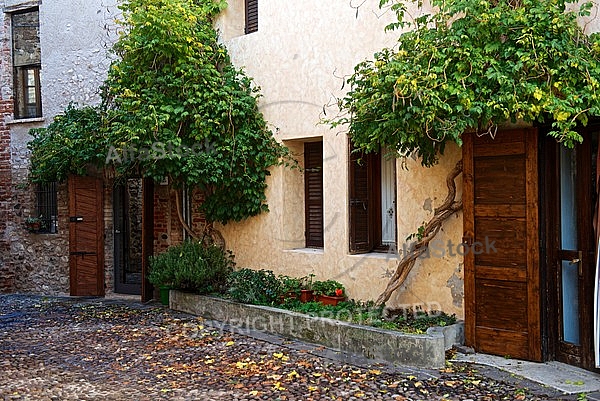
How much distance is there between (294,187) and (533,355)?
4373mm

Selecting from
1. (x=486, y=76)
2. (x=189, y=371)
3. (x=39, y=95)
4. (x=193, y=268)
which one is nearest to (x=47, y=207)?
(x=39, y=95)

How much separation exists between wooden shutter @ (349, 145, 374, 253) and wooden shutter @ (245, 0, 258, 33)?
9.99 ft

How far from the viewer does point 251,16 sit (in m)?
10.9

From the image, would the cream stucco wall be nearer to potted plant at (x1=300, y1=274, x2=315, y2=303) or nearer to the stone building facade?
potted plant at (x1=300, y1=274, x2=315, y2=303)

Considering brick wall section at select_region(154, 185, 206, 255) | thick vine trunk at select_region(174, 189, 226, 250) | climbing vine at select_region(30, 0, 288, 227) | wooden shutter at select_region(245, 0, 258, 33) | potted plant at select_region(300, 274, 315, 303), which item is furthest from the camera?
brick wall section at select_region(154, 185, 206, 255)

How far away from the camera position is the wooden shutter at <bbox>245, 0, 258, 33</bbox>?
35.4 ft

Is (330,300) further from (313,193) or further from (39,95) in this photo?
(39,95)

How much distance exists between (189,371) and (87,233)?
239 inches

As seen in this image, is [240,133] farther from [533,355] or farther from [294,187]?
[533,355]

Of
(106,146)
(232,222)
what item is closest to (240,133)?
(232,222)

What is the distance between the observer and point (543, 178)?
6.73 m

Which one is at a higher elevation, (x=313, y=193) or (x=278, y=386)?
(x=313, y=193)

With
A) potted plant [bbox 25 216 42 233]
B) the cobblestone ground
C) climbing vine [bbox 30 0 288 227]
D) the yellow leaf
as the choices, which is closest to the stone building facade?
potted plant [bbox 25 216 42 233]

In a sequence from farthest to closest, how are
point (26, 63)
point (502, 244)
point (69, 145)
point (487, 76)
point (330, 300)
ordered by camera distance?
1. point (26, 63)
2. point (69, 145)
3. point (330, 300)
4. point (502, 244)
5. point (487, 76)
